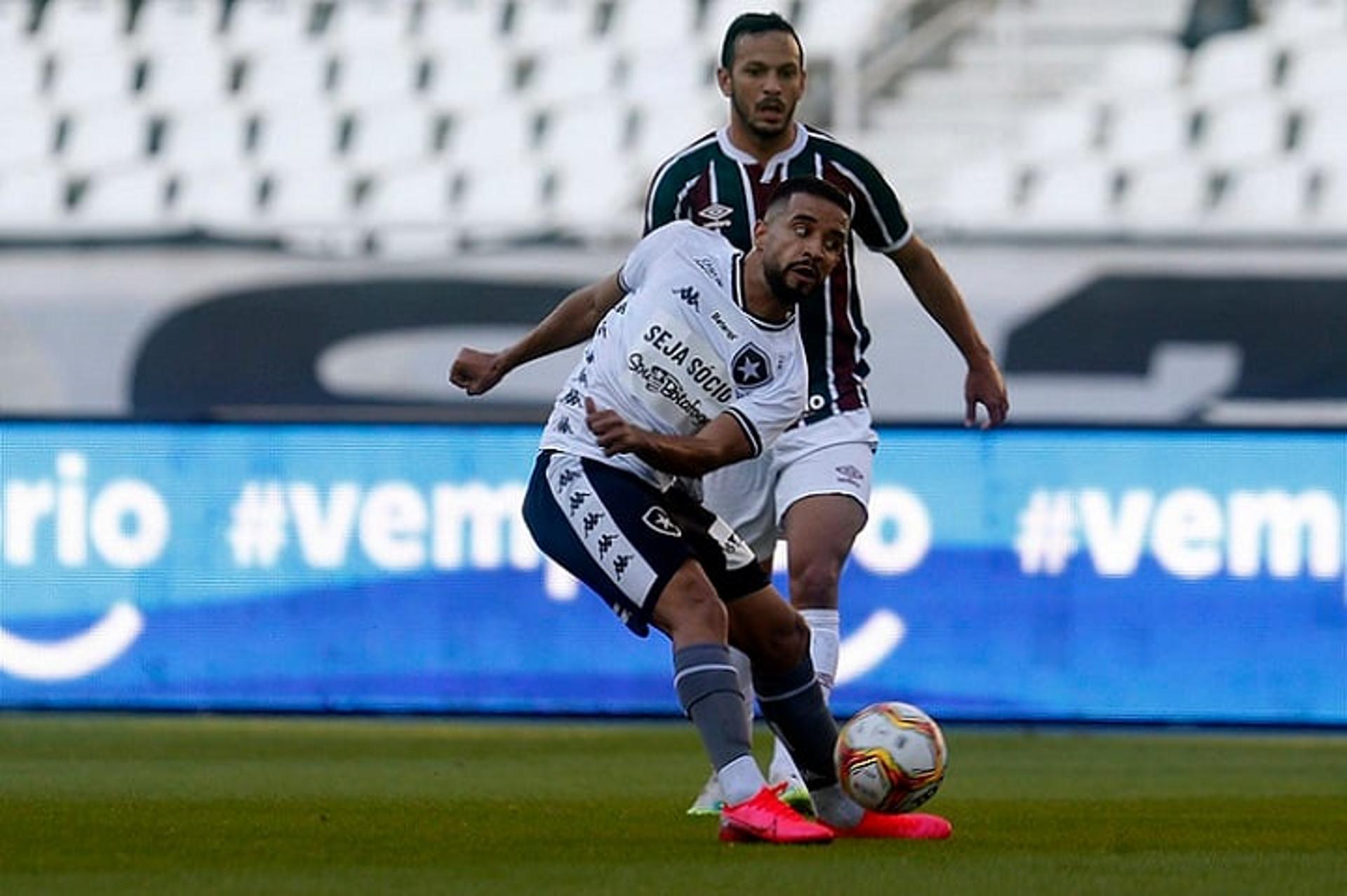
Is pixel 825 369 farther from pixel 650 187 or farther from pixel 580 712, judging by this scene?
pixel 580 712

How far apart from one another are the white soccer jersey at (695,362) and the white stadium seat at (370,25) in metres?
11.2

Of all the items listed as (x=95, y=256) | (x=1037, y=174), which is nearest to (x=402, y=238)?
(x=95, y=256)

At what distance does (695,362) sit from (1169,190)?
10.0m

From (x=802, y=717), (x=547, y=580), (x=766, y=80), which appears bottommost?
(x=547, y=580)

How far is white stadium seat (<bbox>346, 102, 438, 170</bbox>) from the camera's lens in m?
16.4

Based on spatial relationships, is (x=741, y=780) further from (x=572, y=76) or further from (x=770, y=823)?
(x=572, y=76)

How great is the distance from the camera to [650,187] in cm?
707

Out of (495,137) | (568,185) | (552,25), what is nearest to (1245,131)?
(568,185)

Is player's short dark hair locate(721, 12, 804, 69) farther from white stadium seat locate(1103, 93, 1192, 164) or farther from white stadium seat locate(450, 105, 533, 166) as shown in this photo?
white stadium seat locate(450, 105, 533, 166)

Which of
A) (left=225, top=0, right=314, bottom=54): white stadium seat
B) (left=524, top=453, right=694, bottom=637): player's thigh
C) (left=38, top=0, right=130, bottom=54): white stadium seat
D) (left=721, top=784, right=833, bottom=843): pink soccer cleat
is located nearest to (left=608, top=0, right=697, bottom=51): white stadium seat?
(left=225, top=0, right=314, bottom=54): white stadium seat

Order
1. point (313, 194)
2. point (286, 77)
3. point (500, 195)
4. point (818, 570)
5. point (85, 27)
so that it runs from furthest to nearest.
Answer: point (85, 27)
point (286, 77)
point (313, 194)
point (500, 195)
point (818, 570)

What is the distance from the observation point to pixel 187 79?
16.9 metres

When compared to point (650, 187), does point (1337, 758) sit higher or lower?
lower

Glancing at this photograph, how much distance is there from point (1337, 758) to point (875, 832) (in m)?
3.81
